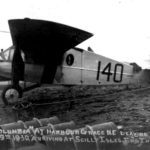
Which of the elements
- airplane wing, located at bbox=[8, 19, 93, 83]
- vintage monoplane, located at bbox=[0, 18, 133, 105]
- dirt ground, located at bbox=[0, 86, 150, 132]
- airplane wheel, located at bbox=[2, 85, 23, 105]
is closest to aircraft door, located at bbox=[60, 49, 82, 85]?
vintage monoplane, located at bbox=[0, 18, 133, 105]

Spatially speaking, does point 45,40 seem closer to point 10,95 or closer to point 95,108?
point 10,95

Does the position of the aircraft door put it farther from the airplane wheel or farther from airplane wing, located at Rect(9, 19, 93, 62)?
the airplane wheel

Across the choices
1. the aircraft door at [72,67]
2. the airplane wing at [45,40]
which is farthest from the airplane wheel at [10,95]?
the aircraft door at [72,67]

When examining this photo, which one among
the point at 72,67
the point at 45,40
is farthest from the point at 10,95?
the point at 72,67

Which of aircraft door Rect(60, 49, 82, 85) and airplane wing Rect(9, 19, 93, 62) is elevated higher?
airplane wing Rect(9, 19, 93, 62)

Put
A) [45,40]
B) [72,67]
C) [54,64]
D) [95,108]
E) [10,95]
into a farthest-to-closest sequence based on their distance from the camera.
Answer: [72,67]
[54,64]
[45,40]
[10,95]
[95,108]

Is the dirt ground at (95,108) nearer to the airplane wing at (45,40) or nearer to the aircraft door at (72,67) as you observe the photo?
the aircraft door at (72,67)

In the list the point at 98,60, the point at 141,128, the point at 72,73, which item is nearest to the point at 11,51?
the point at 72,73
